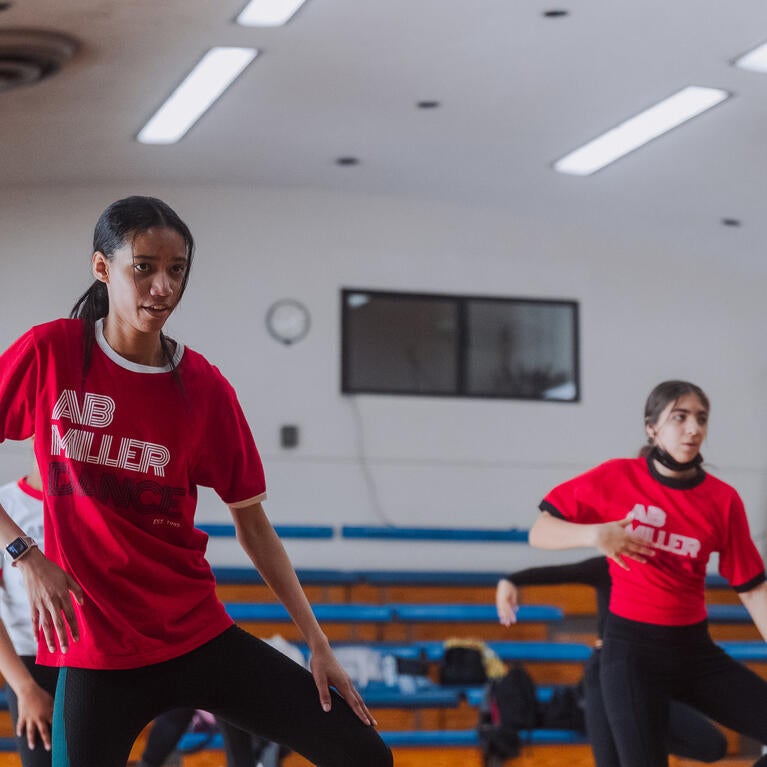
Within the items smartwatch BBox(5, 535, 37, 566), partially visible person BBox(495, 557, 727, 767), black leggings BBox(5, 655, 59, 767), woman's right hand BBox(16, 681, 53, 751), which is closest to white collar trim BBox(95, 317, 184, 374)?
smartwatch BBox(5, 535, 37, 566)

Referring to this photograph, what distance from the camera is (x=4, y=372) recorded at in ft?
6.97

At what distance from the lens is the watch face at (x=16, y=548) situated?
2.05 meters

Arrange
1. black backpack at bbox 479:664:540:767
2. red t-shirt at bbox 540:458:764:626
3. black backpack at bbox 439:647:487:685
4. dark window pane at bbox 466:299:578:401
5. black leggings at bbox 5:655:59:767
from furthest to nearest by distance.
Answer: dark window pane at bbox 466:299:578:401 → black backpack at bbox 439:647:487:685 → black backpack at bbox 479:664:540:767 → red t-shirt at bbox 540:458:764:626 → black leggings at bbox 5:655:59:767

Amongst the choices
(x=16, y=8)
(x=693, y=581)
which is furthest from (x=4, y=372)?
(x=16, y=8)

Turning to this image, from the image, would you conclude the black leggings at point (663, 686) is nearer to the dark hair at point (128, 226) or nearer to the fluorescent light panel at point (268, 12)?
the dark hair at point (128, 226)

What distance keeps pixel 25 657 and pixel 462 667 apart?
418 centimetres

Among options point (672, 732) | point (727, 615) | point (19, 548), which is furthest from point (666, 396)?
point (727, 615)

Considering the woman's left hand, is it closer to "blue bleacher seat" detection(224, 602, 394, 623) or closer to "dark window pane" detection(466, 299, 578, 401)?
"blue bleacher seat" detection(224, 602, 394, 623)

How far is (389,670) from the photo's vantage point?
279 inches

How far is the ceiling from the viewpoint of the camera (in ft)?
20.1

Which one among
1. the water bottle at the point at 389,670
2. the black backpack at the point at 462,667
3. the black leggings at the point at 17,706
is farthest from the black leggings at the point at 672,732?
the water bottle at the point at 389,670

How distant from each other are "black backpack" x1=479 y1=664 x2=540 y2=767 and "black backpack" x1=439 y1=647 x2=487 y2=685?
1.06 metres

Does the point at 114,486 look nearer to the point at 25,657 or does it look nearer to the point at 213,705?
the point at 213,705

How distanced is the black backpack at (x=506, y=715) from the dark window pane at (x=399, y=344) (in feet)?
13.2
